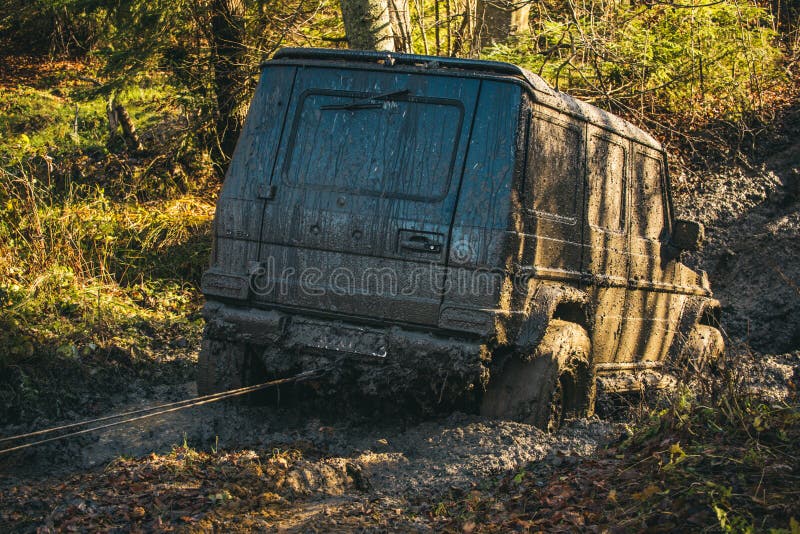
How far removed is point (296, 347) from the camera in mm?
5586

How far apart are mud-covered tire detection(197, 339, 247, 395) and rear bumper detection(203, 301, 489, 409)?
0.36 ft

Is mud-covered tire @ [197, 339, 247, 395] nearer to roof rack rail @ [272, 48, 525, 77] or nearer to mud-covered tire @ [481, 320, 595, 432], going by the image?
mud-covered tire @ [481, 320, 595, 432]

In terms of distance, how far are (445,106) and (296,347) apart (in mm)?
1755

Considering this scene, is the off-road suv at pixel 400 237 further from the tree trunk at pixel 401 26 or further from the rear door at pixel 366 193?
the tree trunk at pixel 401 26

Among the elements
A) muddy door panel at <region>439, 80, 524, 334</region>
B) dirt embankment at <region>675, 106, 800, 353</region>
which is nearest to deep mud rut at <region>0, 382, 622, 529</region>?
muddy door panel at <region>439, 80, 524, 334</region>

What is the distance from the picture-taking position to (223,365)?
583 cm

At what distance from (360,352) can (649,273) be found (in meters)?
3.17

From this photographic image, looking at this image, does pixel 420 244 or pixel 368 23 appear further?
pixel 368 23

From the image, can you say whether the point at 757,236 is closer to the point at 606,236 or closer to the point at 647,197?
the point at 647,197

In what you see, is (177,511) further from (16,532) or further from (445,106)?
(445,106)

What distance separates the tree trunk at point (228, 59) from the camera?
1211 cm

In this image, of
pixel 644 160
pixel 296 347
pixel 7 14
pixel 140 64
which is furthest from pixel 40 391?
pixel 7 14

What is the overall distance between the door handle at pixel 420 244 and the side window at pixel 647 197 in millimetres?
2509

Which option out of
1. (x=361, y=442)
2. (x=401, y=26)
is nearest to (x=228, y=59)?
(x=401, y=26)
